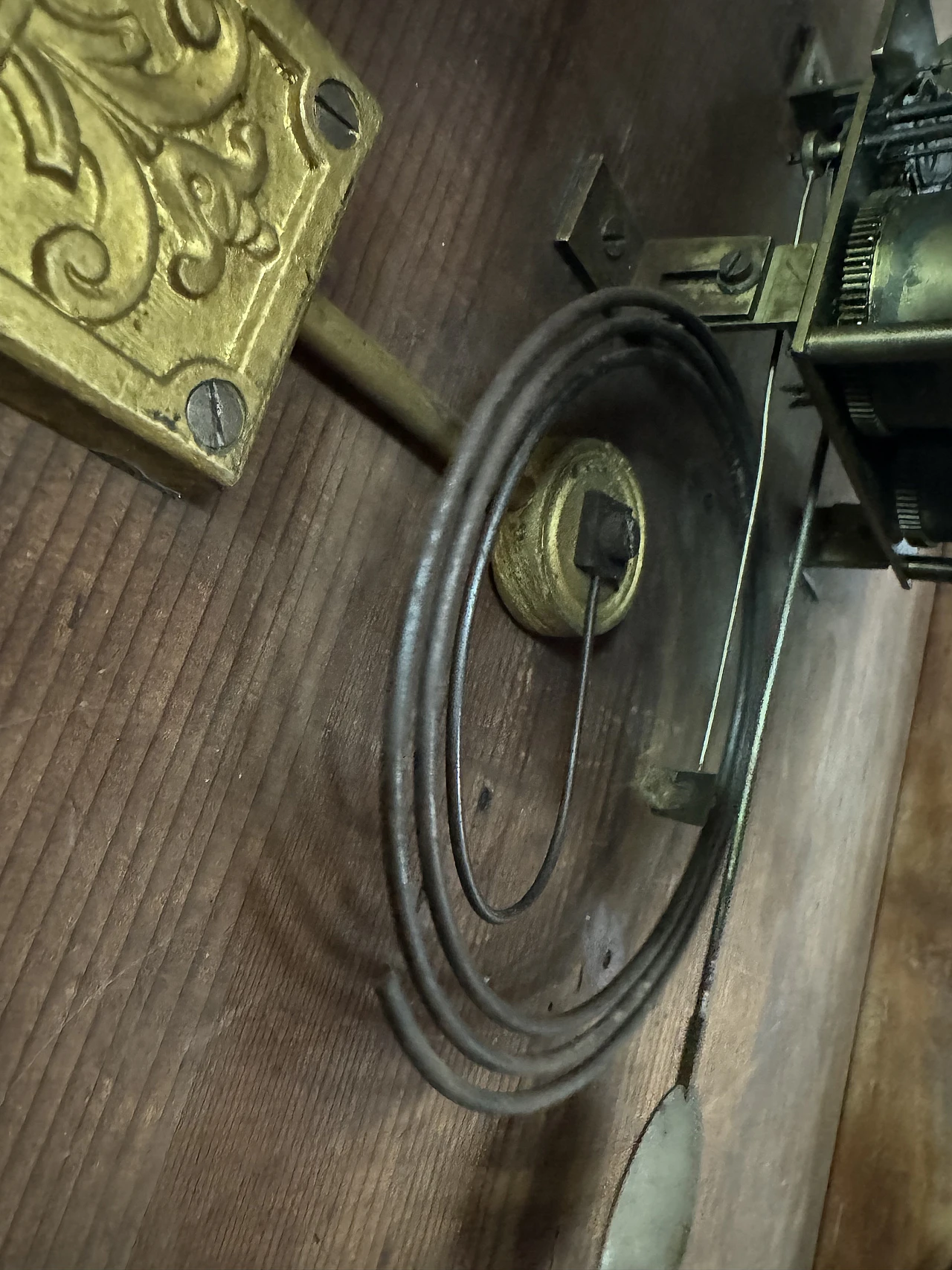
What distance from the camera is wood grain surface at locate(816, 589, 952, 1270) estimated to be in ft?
3.41

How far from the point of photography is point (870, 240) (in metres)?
0.48

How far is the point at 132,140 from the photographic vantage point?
30 centimetres

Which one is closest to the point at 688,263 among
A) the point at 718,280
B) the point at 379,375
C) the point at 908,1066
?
the point at 718,280

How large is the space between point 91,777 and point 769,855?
2.32 feet

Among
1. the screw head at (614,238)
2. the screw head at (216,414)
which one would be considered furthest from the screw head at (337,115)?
the screw head at (614,238)

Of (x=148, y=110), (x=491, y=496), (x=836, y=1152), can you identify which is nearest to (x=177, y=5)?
(x=148, y=110)

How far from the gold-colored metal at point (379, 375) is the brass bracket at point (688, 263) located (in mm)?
175

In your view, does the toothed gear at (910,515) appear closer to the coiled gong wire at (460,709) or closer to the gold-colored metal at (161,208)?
the coiled gong wire at (460,709)

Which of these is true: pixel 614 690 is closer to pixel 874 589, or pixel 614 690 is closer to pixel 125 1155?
pixel 125 1155

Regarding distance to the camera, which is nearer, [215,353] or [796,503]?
[215,353]

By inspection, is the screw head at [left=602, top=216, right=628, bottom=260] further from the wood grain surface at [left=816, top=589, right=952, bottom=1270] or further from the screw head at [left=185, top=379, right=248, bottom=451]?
the wood grain surface at [left=816, top=589, right=952, bottom=1270]

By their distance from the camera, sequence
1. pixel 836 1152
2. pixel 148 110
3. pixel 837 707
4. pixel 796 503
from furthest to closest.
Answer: pixel 836 1152, pixel 837 707, pixel 796 503, pixel 148 110

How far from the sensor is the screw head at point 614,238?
567 millimetres

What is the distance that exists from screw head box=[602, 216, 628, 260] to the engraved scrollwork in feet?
0.95
